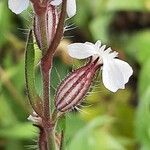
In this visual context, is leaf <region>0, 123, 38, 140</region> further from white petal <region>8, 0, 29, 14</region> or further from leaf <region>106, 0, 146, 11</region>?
white petal <region>8, 0, 29, 14</region>

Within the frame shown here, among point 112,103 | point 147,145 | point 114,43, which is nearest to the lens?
point 147,145

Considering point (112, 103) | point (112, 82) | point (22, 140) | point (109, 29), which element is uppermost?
point (109, 29)

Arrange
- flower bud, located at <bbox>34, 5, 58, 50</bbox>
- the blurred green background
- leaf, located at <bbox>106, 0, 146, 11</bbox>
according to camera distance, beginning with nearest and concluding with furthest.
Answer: flower bud, located at <bbox>34, 5, 58, 50</bbox> → the blurred green background → leaf, located at <bbox>106, 0, 146, 11</bbox>

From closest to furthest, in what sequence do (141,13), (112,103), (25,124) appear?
1. (25,124)
2. (112,103)
3. (141,13)

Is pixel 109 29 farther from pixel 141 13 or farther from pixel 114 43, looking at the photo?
pixel 141 13

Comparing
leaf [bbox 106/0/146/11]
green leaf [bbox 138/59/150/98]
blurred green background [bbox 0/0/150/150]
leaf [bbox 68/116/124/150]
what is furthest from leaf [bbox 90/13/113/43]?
green leaf [bbox 138/59/150/98]

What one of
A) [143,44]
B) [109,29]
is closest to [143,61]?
[143,44]

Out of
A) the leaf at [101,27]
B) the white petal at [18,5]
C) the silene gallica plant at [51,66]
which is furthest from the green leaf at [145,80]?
the white petal at [18,5]
